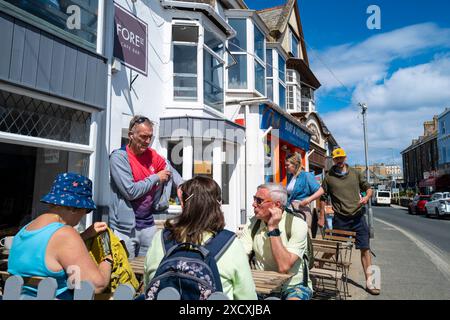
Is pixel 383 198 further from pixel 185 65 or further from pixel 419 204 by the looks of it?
pixel 185 65

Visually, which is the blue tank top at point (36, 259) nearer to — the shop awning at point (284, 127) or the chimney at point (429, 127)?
the shop awning at point (284, 127)

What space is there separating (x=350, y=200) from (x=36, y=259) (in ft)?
13.3

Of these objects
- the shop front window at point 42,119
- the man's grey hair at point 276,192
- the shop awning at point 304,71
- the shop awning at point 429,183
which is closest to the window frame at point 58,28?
the shop front window at point 42,119

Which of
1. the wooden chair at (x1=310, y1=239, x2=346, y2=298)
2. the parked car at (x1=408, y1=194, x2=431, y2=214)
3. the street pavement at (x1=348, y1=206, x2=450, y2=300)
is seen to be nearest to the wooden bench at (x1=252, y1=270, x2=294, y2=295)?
the wooden chair at (x1=310, y1=239, x2=346, y2=298)

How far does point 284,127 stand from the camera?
1238 cm

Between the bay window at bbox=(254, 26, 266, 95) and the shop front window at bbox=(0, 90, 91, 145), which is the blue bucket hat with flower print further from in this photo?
the bay window at bbox=(254, 26, 266, 95)

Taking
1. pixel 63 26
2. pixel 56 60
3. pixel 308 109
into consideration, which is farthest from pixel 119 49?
pixel 308 109

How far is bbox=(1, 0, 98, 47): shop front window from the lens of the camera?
4449mm

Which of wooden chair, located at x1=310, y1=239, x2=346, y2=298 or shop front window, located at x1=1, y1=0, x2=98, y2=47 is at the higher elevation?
shop front window, located at x1=1, y1=0, x2=98, y2=47

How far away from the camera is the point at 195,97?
7.94 m

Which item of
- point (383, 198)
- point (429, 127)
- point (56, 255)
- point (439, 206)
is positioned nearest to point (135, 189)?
point (56, 255)

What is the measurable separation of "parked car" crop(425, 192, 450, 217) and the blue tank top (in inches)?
873

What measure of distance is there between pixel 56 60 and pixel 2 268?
9.01ft

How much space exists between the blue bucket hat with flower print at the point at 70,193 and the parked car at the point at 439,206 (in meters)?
22.0
